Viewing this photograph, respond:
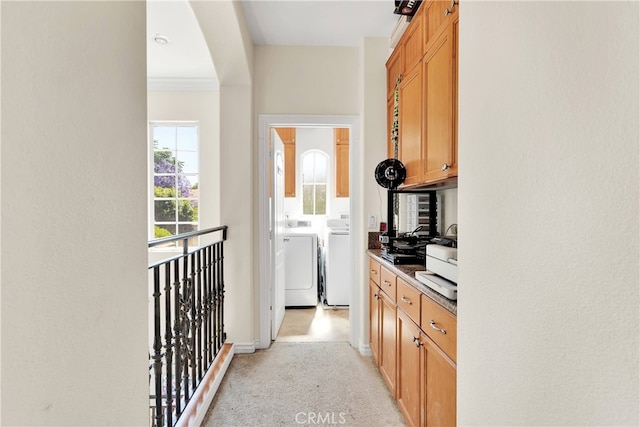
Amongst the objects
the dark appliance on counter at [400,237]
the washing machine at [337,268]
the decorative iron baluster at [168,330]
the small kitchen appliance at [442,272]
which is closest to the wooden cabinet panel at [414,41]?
the dark appliance on counter at [400,237]

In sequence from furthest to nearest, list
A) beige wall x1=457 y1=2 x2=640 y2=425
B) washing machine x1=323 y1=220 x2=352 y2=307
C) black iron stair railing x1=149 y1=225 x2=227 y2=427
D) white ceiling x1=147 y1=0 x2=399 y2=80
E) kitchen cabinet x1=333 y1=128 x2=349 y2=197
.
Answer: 1. kitchen cabinet x1=333 y1=128 x2=349 y2=197
2. washing machine x1=323 y1=220 x2=352 y2=307
3. white ceiling x1=147 y1=0 x2=399 y2=80
4. black iron stair railing x1=149 y1=225 x2=227 y2=427
5. beige wall x1=457 y1=2 x2=640 y2=425

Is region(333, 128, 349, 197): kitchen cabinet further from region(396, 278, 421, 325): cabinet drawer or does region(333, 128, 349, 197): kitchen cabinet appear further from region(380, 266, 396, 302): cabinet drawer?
region(396, 278, 421, 325): cabinet drawer

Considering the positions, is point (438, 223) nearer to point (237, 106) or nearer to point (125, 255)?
point (237, 106)

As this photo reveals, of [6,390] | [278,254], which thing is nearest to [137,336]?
[6,390]

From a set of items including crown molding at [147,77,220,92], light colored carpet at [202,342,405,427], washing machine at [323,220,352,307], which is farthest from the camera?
washing machine at [323,220,352,307]

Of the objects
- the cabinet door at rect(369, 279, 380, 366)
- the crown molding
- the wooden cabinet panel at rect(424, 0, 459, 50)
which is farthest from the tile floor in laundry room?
the crown molding

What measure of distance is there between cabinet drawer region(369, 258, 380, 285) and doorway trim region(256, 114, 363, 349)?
0.23 m

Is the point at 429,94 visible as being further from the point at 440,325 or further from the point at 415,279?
the point at 440,325

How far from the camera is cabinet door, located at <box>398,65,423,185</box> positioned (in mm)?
1883

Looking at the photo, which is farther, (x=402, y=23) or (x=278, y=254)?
(x=278, y=254)

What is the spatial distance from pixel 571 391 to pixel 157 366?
1.49 meters

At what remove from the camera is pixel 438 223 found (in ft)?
7.52

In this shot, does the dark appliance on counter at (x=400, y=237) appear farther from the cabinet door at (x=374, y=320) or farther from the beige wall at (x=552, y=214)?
the beige wall at (x=552, y=214)

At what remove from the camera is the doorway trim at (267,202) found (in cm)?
271
